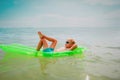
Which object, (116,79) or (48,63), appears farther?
(48,63)

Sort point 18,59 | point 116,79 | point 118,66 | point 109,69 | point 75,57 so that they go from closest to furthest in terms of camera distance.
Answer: point 116,79 → point 109,69 → point 118,66 → point 18,59 → point 75,57

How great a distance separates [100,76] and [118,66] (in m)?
1.52

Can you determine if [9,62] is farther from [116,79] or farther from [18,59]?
[116,79]

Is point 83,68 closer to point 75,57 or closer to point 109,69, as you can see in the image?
point 109,69

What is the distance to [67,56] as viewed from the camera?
7566 mm

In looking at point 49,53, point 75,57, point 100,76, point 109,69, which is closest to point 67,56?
point 75,57

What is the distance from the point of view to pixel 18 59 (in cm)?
677

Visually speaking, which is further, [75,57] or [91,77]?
[75,57]

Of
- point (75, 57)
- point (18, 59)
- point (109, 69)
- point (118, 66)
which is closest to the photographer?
point (109, 69)

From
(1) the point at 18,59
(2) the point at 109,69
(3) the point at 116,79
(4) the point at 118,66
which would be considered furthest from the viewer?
(1) the point at 18,59

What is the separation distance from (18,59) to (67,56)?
2.19m

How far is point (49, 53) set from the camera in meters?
7.00

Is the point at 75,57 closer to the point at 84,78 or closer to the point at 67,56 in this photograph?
the point at 67,56

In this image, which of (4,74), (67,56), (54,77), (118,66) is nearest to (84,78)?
(54,77)
